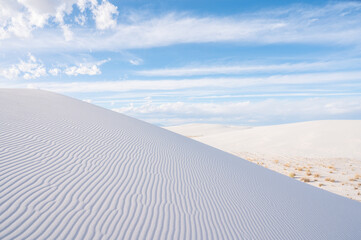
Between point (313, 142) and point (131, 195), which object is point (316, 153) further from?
point (131, 195)

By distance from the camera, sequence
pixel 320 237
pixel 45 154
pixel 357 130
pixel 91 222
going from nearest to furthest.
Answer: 1. pixel 91 222
2. pixel 320 237
3. pixel 45 154
4. pixel 357 130

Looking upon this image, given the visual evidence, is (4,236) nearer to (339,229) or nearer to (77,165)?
(77,165)

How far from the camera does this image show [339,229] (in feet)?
16.9

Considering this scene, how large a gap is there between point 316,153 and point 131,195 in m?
21.6

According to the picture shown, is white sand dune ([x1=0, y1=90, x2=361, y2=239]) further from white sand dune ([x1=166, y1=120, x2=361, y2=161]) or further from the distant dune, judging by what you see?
white sand dune ([x1=166, y1=120, x2=361, y2=161])

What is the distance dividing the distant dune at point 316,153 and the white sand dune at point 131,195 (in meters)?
5.27

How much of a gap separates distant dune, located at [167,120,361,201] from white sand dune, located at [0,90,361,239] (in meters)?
5.27

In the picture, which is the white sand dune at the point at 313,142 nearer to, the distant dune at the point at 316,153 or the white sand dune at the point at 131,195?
the distant dune at the point at 316,153

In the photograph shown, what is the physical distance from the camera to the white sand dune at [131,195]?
316 centimetres

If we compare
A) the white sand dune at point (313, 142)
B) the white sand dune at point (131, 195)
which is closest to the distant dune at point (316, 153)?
the white sand dune at point (313, 142)

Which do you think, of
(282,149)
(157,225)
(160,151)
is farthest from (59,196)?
(282,149)

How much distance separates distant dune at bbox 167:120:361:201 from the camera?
38.3 feet

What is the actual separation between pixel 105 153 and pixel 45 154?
141cm

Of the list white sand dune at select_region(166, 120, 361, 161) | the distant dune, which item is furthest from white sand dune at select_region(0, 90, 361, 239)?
white sand dune at select_region(166, 120, 361, 161)
